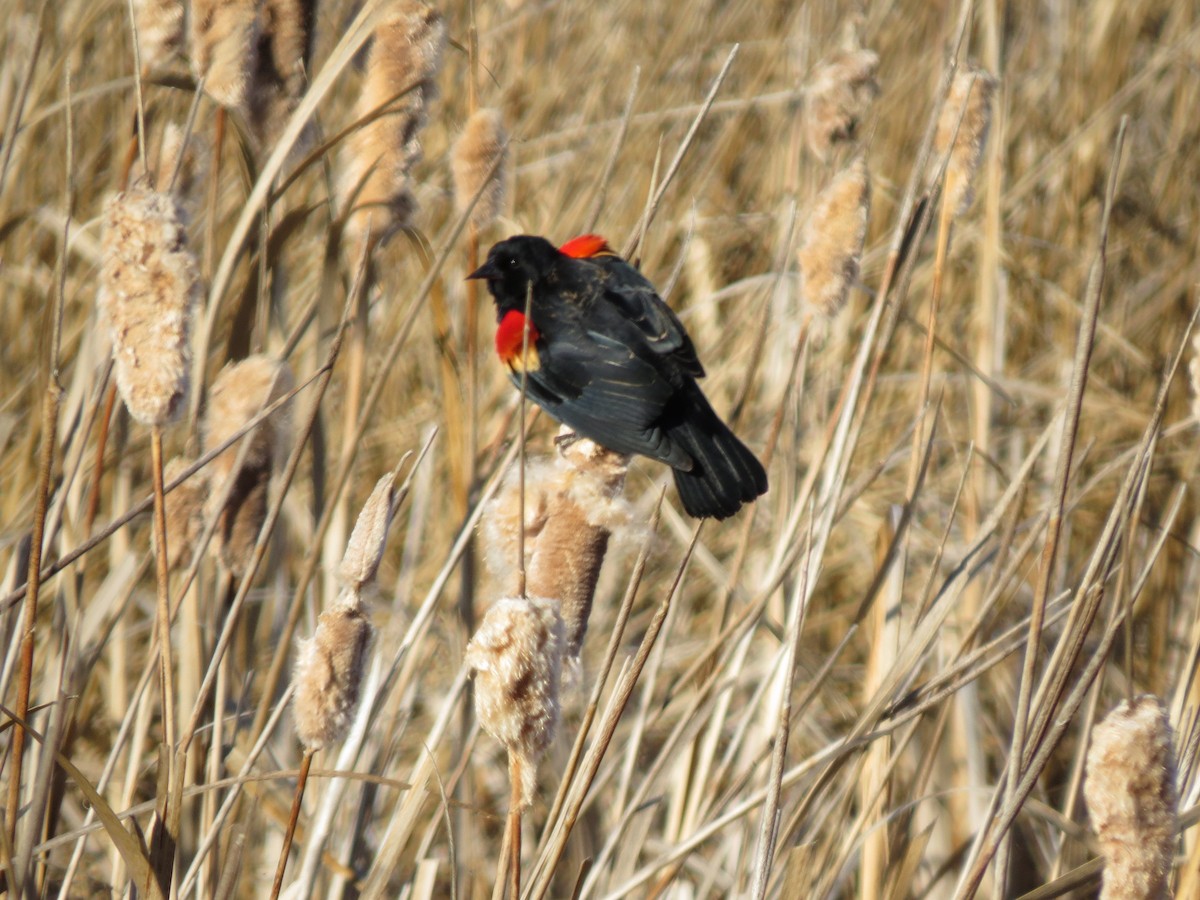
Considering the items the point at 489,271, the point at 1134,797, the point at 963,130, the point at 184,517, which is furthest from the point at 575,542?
the point at 489,271

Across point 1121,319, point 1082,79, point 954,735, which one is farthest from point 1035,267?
point 954,735

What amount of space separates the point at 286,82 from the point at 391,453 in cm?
146

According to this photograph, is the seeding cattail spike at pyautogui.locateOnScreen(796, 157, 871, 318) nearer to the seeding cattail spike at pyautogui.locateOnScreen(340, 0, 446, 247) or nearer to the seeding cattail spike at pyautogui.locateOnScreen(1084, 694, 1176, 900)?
the seeding cattail spike at pyautogui.locateOnScreen(340, 0, 446, 247)

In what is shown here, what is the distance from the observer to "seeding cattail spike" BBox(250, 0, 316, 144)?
103 cm

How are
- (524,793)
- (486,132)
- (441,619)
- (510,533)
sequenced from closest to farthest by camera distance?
1. (524,793)
2. (510,533)
3. (486,132)
4. (441,619)

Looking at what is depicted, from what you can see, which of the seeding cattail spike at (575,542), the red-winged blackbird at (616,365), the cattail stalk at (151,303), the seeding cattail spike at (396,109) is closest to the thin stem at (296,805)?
the cattail stalk at (151,303)

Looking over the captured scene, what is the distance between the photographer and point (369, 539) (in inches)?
31.4

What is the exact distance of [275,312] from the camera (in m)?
1.22

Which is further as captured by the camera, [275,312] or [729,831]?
[729,831]

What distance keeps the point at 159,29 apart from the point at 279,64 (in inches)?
4.3

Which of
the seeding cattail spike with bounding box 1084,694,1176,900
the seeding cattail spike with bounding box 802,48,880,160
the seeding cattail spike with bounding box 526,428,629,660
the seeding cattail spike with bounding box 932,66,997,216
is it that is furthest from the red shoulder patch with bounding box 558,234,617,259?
the seeding cattail spike with bounding box 1084,694,1176,900

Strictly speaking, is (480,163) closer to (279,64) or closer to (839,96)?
(279,64)

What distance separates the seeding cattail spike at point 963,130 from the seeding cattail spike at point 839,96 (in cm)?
11

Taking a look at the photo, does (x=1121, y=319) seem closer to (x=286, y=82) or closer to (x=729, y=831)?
(x=729, y=831)
